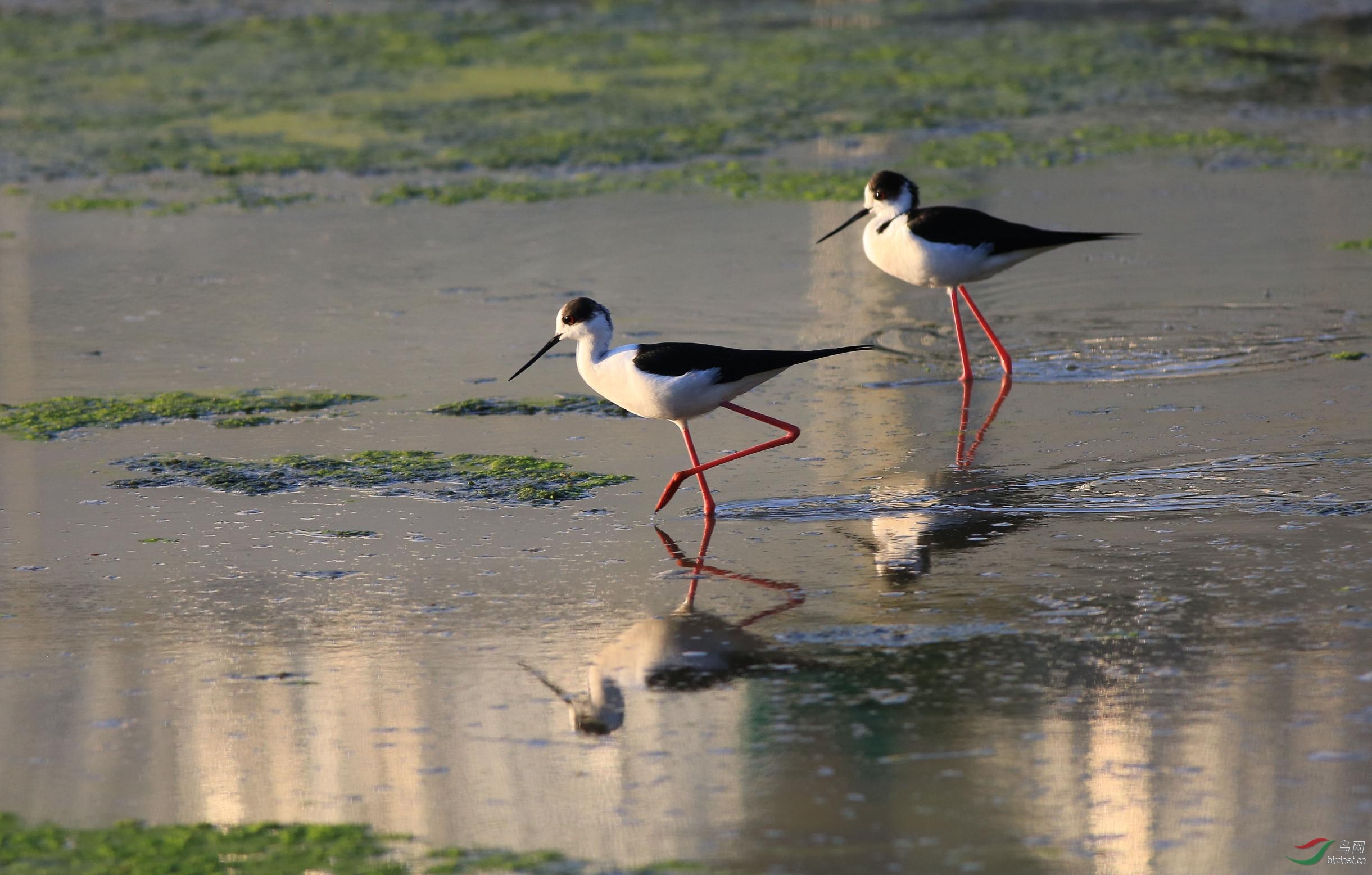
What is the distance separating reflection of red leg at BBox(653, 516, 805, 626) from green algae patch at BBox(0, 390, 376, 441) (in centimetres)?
238

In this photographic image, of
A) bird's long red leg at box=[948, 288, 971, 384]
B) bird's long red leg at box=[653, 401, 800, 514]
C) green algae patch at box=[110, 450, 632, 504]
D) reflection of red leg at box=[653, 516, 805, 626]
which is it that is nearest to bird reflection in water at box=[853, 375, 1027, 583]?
reflection of red leg at box=[653, 516, 805, 626]

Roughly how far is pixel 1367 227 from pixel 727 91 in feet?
23.5

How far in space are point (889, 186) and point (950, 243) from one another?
1.78 feet

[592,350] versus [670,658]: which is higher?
[592,350]

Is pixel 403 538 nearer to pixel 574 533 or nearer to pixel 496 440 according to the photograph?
pixel 574 533

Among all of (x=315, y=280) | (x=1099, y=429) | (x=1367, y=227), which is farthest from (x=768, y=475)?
(x=1367, y=227)

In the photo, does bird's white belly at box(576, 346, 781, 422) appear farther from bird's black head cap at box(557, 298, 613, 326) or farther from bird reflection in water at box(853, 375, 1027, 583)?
bird reflection in water at box(853, 375, 1027, 583)

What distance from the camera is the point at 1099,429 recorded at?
6.76 meters

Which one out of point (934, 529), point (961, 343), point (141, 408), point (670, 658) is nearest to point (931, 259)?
point (961, 343)

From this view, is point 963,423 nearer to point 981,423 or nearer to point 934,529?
point 981,423

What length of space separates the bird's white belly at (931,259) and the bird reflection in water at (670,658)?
3188mm

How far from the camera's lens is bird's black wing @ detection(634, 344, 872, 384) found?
5.96 metres

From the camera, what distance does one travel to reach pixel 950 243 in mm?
7992

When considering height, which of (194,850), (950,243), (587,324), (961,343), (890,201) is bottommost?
(194,850)
